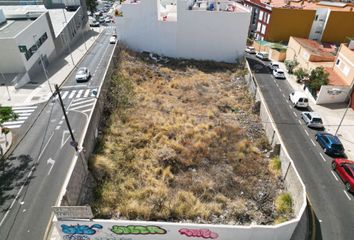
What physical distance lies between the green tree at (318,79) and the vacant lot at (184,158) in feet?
30.0

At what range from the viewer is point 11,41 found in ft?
132

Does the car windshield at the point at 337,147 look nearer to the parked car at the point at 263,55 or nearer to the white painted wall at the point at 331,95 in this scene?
the white painted wall at the point at 331,95

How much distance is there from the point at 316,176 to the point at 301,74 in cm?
2345

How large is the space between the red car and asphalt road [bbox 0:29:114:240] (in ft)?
77.2

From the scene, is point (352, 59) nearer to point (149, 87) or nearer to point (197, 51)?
point (197, 51)

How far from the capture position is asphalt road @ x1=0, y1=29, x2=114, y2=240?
19.6 meters

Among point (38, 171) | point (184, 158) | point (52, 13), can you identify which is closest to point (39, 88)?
point (38, 171)

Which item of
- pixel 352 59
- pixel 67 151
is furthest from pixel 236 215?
pixel 352 59

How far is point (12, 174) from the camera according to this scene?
23.7 meters

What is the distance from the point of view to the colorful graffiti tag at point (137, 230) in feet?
58.1

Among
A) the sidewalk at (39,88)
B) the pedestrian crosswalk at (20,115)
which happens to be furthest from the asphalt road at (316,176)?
the pedestrian crosswalk at (20,115)

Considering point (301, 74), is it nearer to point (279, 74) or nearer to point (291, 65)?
point (279, 74)

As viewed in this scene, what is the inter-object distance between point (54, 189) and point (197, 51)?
36.5m

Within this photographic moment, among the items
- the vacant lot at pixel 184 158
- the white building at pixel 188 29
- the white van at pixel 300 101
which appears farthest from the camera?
the white building at pixel 188 29
